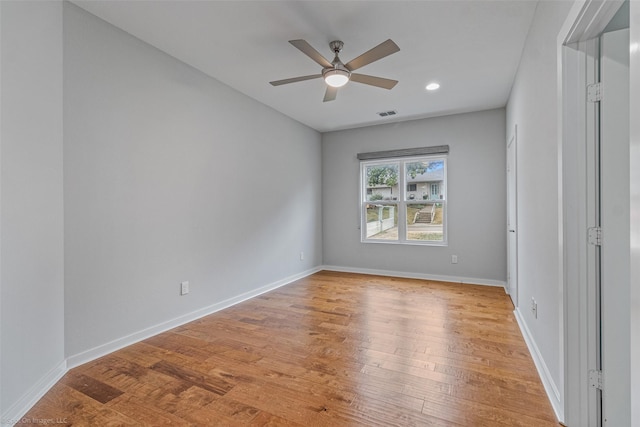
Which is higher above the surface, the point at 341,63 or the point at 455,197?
the point at 341,63

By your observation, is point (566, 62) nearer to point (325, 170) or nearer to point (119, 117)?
point (119, 117)

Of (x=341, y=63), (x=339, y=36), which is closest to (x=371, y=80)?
(x=341, y=63)

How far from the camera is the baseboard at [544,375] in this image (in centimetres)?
168

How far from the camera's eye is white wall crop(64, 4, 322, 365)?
228 cm

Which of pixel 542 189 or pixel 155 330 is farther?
pixel 155 330

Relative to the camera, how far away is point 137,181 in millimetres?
2670

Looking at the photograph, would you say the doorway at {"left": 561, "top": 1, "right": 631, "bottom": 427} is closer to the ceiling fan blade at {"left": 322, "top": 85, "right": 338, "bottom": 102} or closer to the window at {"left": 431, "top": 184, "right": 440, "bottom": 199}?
the ceiling fan blade at {"left": 322, "top": 85, "right": 338, "bottom": 102}

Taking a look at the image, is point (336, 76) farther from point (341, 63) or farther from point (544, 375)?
point (544, 375)

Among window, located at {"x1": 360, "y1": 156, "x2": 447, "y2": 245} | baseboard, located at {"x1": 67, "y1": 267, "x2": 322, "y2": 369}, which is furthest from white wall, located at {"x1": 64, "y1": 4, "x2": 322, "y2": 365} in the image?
window, located at {"x1": 360, "y1": 156, "x2": 447, "y2": 245}

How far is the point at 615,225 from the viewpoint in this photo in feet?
4.71

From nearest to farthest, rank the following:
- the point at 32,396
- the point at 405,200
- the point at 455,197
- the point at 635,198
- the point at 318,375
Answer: the point at 635,198, the point at 32,396, the point at 318,375, the point at 455,197, the point at 405,200

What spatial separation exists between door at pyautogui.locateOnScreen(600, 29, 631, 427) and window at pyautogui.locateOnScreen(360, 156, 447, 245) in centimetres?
349

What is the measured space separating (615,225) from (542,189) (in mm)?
682

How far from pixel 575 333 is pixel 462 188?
351cm
